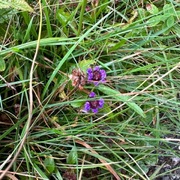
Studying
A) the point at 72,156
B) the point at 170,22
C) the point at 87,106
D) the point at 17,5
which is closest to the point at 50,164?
the point at 72,156

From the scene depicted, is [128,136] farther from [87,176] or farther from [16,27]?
[16,27]

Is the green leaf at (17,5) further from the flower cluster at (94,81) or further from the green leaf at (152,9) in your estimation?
the green leaf at (152,9)

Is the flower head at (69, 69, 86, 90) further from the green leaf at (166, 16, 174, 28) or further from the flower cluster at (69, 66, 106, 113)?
the green leaf at (166, 16, 174, 28)

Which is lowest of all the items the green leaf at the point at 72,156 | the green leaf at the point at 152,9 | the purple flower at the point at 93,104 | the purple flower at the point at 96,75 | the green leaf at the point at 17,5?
→ the green leaf at the point at 72,156

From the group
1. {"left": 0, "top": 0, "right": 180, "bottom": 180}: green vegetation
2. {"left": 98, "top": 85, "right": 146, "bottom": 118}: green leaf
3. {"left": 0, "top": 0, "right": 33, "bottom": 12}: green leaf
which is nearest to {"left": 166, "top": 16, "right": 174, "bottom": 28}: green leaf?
{"left": 0, "top": 0, "right": 180, "bottom": 180}: green vegetation

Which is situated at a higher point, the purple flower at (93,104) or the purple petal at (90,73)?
the purple petal at (90,73)

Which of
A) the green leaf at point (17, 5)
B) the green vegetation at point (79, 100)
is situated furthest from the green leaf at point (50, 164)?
the green leaf at point (17, 5)

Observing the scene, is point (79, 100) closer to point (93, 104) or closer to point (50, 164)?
point (93, 104)

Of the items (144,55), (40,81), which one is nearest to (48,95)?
(40,81)
